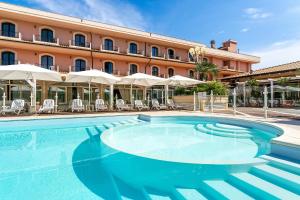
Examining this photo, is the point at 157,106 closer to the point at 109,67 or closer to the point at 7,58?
the point at 109,67

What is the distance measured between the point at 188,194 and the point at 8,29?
21.4 m

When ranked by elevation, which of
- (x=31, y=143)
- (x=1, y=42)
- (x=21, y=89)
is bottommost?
(x=31, y=143)

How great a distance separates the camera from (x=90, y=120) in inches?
456

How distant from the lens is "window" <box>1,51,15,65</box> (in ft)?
60.8

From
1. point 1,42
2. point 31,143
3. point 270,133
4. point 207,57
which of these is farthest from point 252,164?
point 207,57

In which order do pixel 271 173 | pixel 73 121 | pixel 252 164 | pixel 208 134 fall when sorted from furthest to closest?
pixel 73 121
pixel 208 134
pixel 252 164
pixel 271 173

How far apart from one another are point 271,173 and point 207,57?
29169 millimetres

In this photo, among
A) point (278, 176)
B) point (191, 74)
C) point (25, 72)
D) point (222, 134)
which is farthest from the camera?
point (191, 74)

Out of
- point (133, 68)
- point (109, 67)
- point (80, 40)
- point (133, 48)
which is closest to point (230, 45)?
point (133, 48)

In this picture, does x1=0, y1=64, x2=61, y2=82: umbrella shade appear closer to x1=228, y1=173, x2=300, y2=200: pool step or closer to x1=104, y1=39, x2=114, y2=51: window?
x1=104, y1=39, x2=114, y2=51: window

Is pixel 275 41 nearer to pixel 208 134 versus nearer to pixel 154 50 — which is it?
pixel 154 50

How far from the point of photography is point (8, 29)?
61.7 feet

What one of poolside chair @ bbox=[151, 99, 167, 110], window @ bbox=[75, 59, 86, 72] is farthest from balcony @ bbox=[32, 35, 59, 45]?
poolside chair @ bbox=[151, 99, 167, 110]

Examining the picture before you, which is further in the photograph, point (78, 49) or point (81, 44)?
point (81, 44)
